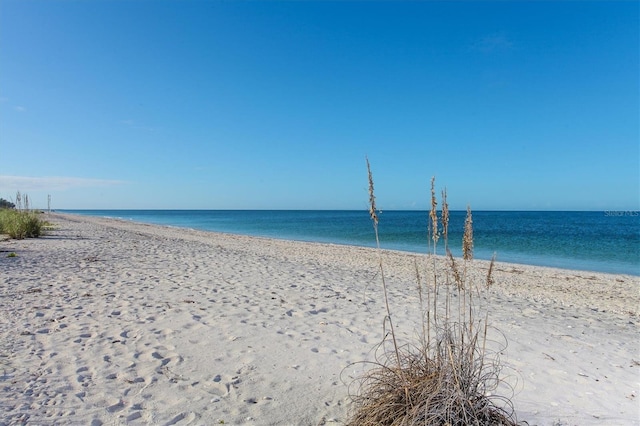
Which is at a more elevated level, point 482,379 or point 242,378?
point 482,379

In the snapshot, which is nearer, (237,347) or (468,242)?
(468,242)

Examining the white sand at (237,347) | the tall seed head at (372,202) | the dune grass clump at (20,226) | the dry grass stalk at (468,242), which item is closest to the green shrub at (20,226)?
the dune grass clump at (20,226)

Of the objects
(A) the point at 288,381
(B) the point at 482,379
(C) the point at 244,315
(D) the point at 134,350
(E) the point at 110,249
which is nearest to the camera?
(B) the point at 482,379

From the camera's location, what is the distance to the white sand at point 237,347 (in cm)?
331

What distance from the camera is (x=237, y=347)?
15.3 feet

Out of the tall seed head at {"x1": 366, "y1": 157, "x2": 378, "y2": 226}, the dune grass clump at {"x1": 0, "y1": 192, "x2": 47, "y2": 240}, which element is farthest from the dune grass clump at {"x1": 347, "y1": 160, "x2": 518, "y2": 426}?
the dune grass clump at {"x1": 0, "y1": 192, "x2": 47, "y2": 240}

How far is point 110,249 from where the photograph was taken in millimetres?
13594

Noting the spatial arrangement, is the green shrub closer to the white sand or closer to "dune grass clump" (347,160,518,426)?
the white sand

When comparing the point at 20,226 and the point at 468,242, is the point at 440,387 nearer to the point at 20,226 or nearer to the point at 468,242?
the point at 468,242

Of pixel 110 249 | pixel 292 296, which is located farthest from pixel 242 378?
pixel 110 249

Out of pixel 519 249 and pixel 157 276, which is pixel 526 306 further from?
pixel 519 249

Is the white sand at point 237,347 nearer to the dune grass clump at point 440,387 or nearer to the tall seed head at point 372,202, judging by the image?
the dune grass clump at point 440,387

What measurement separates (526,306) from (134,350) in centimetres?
708

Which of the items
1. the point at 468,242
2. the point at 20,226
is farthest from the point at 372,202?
the point at 20,226
